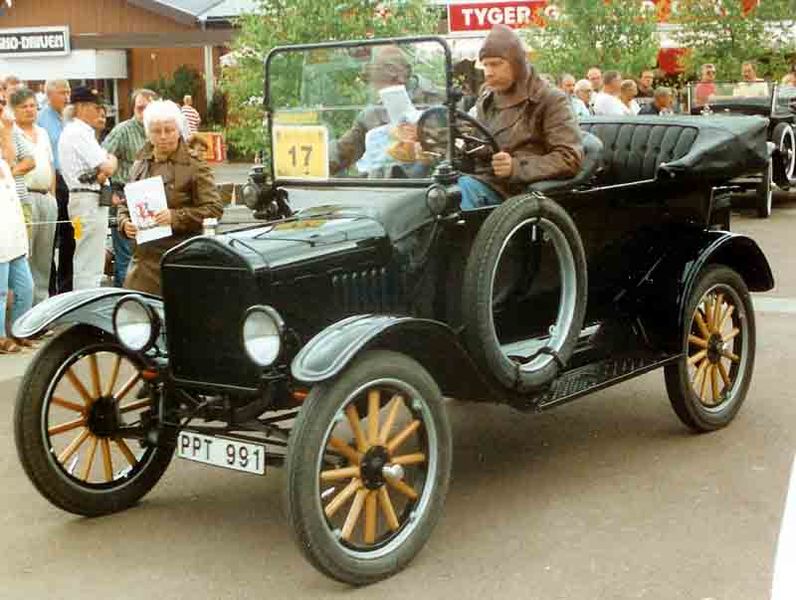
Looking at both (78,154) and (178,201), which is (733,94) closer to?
(78,154)

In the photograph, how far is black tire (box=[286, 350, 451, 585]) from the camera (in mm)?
4117

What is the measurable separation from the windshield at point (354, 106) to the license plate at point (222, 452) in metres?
1.42

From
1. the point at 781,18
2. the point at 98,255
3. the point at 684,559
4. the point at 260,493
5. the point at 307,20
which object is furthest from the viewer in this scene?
the point at 781,18

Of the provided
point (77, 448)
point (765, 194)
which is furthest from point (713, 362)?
point (765, 194)

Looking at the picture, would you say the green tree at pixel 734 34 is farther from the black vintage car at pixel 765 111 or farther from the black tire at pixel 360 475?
the black tire at pixel 360 475

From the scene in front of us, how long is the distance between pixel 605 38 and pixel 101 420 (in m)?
16.7

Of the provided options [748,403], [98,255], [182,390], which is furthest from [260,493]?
[98,255]

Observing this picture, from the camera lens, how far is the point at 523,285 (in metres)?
5.36

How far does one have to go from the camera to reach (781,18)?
75.7 feet

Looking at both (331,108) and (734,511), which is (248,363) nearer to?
(331,108)

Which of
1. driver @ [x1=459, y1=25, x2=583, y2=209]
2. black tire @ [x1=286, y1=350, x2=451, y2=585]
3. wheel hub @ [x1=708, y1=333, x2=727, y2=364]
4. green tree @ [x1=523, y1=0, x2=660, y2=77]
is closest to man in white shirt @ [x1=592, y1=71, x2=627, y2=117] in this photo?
green tree @ [x1=523, y1=0, x2=660, y2=77]

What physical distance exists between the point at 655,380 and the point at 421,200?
290 cm

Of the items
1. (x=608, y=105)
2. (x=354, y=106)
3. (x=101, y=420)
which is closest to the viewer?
(x=101, y=420)

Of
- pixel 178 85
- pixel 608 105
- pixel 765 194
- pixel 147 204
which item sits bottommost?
pixel 765 194
